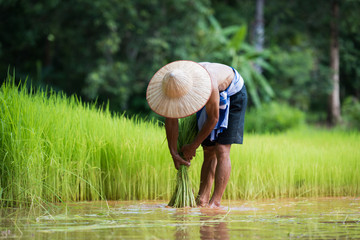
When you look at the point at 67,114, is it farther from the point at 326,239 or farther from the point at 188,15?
the point at 188,15

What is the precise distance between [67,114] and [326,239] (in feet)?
9.59

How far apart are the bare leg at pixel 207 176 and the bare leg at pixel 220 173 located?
0.13m

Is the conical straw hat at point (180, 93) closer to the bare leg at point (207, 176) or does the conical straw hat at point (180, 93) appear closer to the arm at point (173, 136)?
the arm at point (173, 136)

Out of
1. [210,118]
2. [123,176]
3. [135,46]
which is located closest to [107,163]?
[123,176]

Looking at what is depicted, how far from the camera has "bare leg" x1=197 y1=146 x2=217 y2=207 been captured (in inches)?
154

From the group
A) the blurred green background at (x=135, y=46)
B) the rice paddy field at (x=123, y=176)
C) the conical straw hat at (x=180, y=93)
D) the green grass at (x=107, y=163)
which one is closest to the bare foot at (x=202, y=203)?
the rice paddy field at (x=123, y=176)

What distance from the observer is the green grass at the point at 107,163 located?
3.70 metres

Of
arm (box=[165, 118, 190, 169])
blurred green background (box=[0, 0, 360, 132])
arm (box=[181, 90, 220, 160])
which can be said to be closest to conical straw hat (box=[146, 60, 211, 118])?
arm (box=[181, 90, 220, 160])

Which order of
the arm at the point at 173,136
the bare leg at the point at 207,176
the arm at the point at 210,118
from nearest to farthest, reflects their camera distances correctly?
the arm at the point at 210,118 < the arm at the point at 173,136 < the bare leg at the point at 207,176

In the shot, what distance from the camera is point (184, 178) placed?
3.85 m

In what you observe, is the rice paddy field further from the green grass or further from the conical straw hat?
the conical straw hat

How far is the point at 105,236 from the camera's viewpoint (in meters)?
2.39

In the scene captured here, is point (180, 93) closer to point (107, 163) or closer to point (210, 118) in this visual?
point (210, 118)

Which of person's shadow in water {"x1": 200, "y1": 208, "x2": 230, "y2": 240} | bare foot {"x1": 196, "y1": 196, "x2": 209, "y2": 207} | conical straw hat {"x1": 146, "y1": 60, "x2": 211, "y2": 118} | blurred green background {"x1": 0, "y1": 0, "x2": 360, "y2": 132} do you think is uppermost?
blurred green background {"x1": 0, "y1": 0, "x2": 360, "y2": 132}
